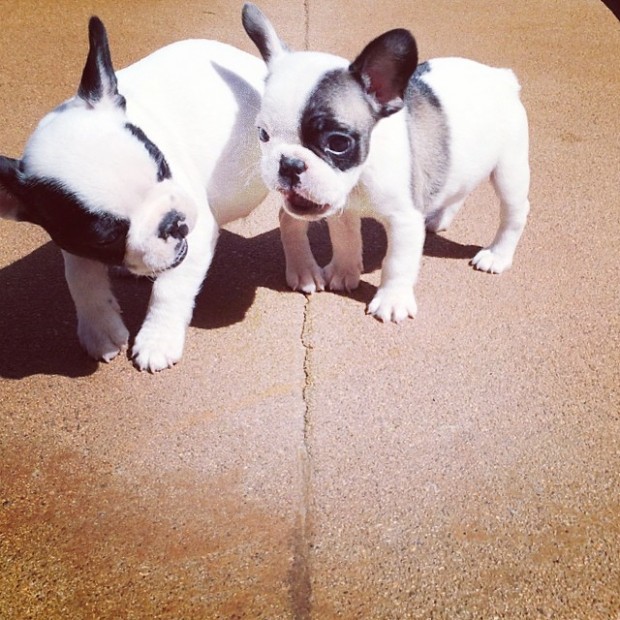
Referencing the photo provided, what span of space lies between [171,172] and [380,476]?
1.45 metres

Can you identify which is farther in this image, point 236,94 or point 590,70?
point 590,70

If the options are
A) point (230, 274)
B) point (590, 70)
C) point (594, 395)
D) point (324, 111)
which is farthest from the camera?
point (590, 70)

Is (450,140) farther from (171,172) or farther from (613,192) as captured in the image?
(613,192)

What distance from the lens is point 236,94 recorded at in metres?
2.91

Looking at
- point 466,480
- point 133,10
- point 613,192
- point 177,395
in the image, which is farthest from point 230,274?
point 133,10

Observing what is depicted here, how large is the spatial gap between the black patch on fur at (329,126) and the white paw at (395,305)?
813 mm

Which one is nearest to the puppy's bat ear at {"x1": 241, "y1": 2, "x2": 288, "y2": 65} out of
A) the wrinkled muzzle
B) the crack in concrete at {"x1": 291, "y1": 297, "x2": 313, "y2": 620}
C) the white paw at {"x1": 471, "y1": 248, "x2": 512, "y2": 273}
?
the wrinkled muzzle

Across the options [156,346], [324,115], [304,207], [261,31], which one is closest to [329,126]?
[324,115]

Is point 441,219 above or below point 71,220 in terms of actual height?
below

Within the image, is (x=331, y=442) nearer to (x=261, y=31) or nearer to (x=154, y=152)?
(x=154, y=152)

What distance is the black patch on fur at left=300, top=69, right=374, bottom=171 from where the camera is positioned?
2410mm

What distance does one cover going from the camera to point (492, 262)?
11.5ft

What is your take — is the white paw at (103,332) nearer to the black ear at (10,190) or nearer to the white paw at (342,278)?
the black ear at (10,190)

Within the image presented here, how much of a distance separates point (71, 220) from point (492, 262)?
7.21ft
